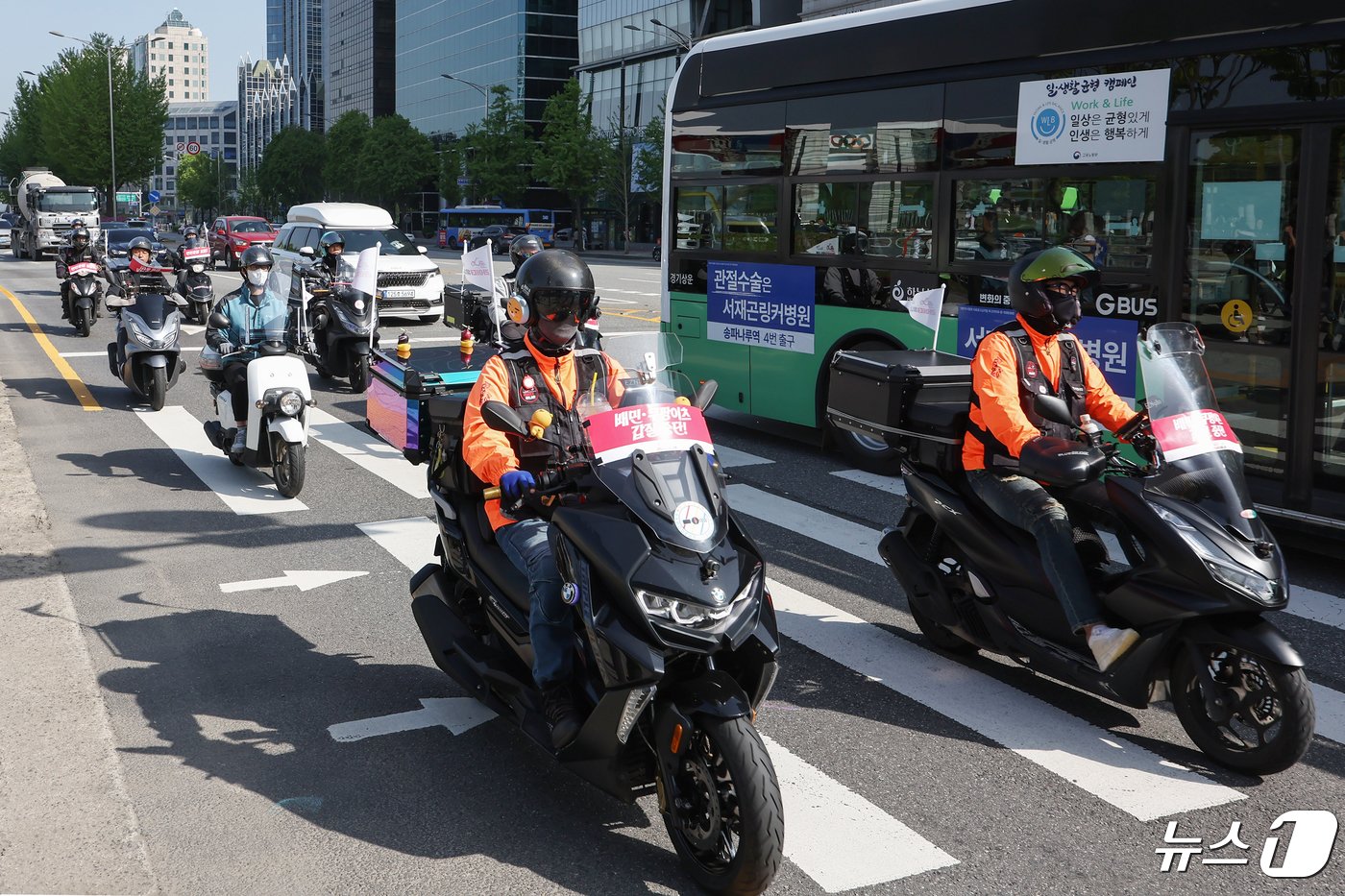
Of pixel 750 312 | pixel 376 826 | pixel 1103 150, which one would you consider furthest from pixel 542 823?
pixel 750 312

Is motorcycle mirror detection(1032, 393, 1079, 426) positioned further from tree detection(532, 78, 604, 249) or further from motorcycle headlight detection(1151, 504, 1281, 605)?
tree detection(532, 78, 604, 249)

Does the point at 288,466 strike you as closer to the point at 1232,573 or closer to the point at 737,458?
the point at 737,458

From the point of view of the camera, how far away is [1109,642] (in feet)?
15.7

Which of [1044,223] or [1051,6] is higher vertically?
[1051,6]

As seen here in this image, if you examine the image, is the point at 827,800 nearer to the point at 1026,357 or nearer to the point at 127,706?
the point at 1026,357

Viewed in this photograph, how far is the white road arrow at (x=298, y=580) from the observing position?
6945mm

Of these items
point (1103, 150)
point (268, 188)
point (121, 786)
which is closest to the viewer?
point (121, 786)

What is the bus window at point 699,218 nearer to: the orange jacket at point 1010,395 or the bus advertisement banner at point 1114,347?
the bus advertisement banner at point 1114,347

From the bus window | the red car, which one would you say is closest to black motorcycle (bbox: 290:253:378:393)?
the bus window

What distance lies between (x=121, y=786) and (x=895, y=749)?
108 inches

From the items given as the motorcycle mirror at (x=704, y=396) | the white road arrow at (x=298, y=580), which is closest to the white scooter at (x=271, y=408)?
the white road arrow at (x=298, y=580)

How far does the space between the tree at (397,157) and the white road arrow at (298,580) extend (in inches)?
3610

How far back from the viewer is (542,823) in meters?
4.19

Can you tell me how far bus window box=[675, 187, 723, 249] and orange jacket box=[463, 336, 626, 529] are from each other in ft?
24.1
